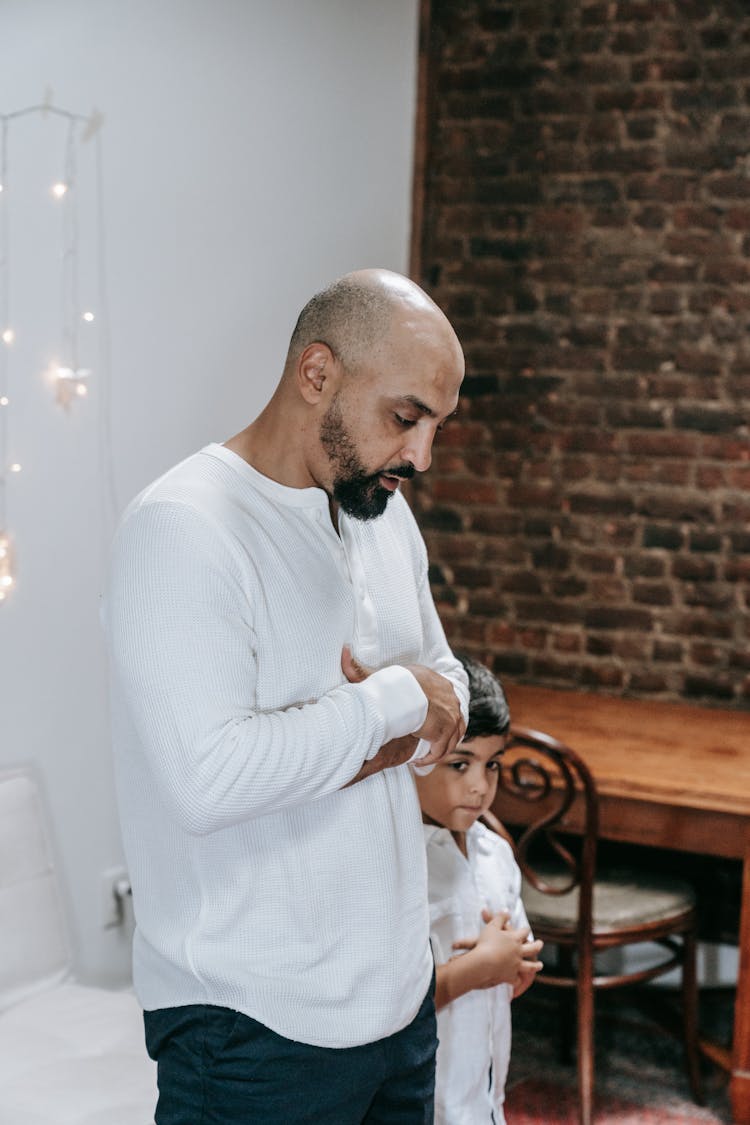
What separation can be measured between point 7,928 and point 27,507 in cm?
77

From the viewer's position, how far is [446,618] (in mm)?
3754

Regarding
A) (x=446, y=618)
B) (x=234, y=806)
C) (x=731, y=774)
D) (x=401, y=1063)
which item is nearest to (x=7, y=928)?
(x=401, y=1063)

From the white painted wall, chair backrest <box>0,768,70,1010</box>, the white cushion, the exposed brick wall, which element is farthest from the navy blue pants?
the exposed brick wall

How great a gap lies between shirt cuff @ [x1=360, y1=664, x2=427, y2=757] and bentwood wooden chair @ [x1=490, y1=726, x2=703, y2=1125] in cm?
127

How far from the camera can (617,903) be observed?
9.11ft

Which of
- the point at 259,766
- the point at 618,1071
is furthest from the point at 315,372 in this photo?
the point at 618,1071

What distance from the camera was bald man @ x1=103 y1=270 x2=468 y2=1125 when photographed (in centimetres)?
116

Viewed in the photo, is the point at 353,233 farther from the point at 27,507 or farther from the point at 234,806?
the point at 234,806

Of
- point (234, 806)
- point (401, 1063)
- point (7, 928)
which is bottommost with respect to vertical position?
point (7, 928)

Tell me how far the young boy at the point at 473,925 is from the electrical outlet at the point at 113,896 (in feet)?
3.02

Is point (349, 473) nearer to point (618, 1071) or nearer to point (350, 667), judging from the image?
point (350, 667)

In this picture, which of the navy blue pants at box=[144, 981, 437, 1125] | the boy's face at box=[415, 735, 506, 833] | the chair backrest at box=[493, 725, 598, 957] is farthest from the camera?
the chair backrest at box=[493, 725, 598, 957]

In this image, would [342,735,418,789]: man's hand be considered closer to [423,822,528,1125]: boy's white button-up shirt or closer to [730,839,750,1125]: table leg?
[423,822,528,1125]: boy's white button-up shirt

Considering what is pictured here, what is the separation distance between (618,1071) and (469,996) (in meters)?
1.32
